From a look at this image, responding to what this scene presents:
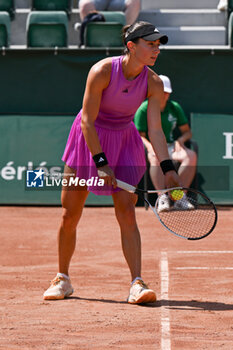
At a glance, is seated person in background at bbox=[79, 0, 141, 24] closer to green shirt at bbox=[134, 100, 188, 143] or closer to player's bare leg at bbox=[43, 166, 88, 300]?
green shirt at bbox=[134, 100, 188, 143]

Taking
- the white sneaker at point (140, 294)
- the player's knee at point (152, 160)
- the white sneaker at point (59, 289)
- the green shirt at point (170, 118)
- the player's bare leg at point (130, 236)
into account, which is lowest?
the player's knee at point (152, 160)

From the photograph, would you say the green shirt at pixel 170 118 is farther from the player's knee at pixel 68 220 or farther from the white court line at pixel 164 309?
the player's knee at pixel 68 220

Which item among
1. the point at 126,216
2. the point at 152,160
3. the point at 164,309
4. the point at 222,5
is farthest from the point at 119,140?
the point at 222,5

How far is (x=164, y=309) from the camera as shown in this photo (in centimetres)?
460

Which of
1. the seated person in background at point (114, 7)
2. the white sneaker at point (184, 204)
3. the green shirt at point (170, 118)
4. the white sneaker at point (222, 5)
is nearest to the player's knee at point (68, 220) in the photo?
the white sneaker at point (184, 204)

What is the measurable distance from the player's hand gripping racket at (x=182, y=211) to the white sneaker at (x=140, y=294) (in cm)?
39

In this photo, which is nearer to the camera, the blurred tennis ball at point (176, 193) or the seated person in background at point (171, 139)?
the blurred tennis ball at point (176, 193)

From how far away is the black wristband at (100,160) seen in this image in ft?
15.2

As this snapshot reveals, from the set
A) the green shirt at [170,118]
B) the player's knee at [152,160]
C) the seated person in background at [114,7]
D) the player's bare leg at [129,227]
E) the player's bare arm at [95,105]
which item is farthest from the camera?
the seated person in background at [114,7]

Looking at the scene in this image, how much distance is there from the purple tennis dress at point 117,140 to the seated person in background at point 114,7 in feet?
23.2

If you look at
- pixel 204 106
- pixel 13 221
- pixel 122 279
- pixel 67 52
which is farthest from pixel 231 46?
pixel 122 279

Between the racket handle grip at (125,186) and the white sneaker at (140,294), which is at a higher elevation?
the racket handle grip at (125,186)

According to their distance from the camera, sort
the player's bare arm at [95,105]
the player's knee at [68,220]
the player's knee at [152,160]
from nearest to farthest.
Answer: the player's bare arm at [95,105], the player's knee at [68,220], the player's knee at [152,160]

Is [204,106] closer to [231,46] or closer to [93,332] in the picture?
[231,46]
